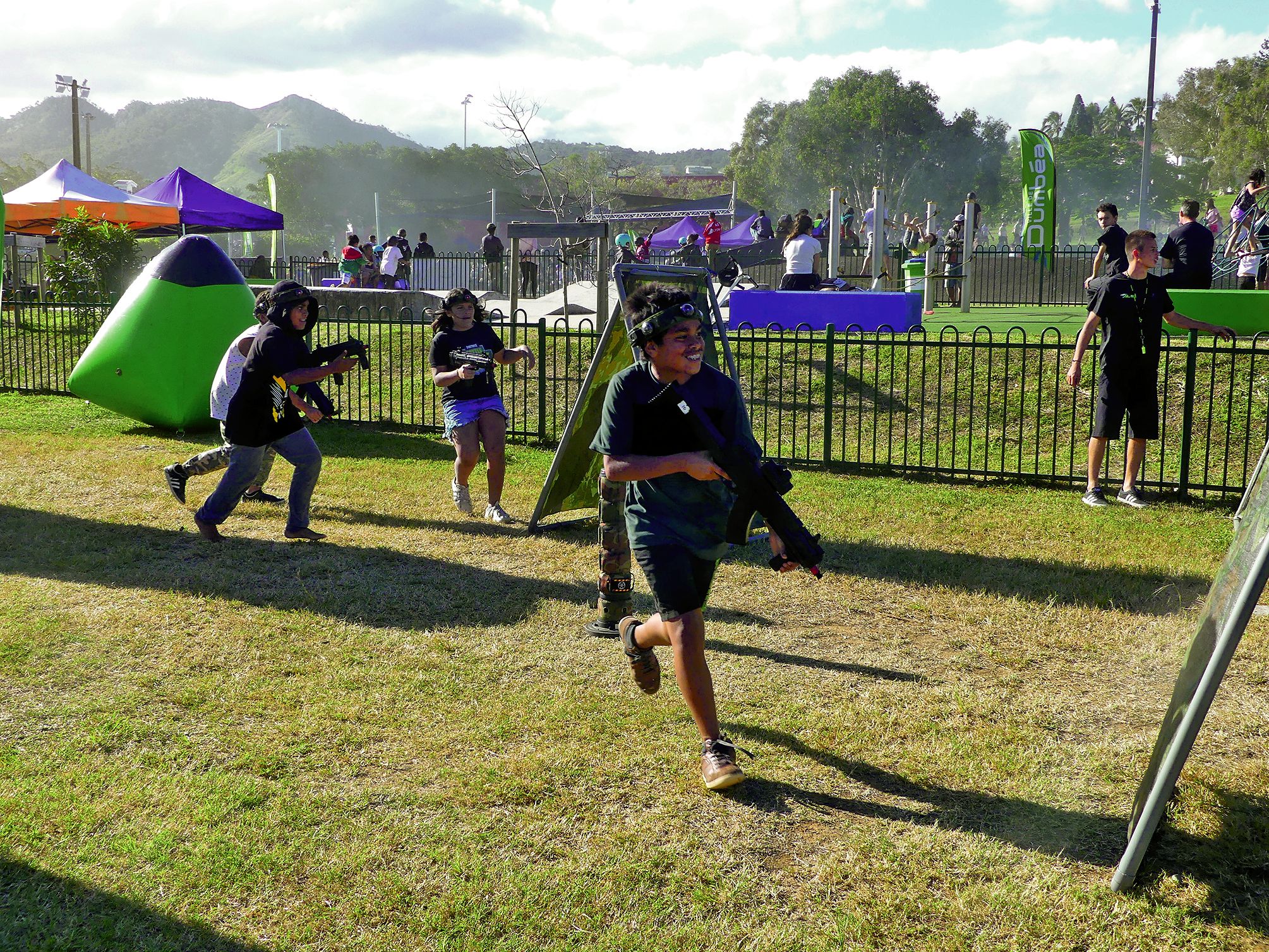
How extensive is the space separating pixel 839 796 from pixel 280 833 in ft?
6.22

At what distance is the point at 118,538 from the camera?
7301 mm

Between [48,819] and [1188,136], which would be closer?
[48,819]

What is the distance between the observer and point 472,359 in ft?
24.9

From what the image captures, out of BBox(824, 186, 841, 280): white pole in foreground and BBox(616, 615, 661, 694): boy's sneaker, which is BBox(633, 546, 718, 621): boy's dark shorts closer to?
BBox(616, 615, 661, 694): boy's sneaker

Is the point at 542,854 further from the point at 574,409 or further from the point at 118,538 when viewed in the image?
the point at 118,538

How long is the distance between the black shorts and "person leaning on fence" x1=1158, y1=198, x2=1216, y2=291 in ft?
23.2

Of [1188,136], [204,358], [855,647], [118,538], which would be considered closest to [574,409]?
[855,647]

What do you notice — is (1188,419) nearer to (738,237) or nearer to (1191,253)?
(1191,253)

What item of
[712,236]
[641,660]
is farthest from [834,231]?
[641,660]

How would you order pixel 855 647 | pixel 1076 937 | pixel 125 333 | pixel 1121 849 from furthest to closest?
1. pixel 125 333
2. pixel 855 647
3. pixel 1121 849
4. pixel 1076 937

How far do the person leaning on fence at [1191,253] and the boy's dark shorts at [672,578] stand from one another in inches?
496

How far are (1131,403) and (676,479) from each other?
5.52 meters

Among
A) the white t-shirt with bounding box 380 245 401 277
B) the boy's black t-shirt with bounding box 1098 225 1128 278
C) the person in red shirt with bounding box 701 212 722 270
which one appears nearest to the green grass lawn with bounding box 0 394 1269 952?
the boy's black t-shirt with bounding box 1098 225 1128 278

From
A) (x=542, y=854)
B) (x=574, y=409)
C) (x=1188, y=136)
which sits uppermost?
(x=1188, y=136)
